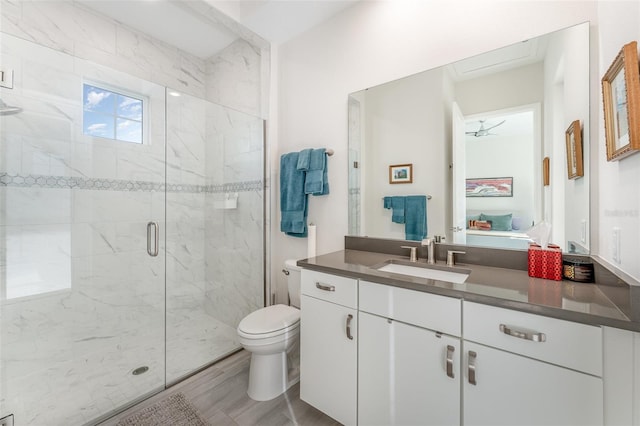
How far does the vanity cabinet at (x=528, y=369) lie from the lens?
0.83m

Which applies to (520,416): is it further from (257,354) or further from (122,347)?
(122,347)

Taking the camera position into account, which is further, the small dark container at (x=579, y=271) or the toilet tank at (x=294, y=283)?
the toilet tank at (x=294, y=283)

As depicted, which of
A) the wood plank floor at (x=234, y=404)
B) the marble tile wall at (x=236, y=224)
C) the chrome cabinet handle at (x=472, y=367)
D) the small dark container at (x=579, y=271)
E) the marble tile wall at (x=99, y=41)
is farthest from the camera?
the marble tile wall at (x=236, y=224)

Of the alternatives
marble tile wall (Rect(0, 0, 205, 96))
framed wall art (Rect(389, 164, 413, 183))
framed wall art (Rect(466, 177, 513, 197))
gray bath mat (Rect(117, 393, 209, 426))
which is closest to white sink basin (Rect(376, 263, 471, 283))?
framed wall art (Rect(466, 177, 513, 197))

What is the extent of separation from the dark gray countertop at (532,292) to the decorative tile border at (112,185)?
131 cm

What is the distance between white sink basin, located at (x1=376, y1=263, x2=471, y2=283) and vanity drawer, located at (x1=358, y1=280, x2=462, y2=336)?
8.3 inches

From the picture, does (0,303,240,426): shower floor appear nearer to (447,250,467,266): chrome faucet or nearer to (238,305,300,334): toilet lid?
(238,305,300,334): toilet lid

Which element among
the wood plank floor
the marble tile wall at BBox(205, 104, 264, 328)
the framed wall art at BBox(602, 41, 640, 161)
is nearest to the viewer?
the framed wall art at BBox(602, 41, 640, 161)

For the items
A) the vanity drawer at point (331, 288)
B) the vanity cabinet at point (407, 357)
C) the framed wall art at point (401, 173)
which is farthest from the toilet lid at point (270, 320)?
the framed wall art at point (401, 173)

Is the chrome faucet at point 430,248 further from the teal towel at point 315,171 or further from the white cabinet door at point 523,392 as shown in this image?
the teal towel at point 315,171

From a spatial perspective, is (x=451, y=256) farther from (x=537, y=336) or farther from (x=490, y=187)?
(x=537, y=336)

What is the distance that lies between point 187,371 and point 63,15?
275 cm

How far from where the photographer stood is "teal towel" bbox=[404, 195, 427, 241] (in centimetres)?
172

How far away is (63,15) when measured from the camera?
2.08 m
